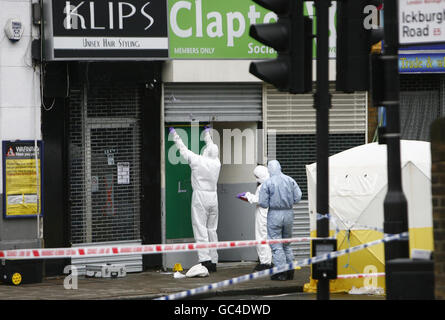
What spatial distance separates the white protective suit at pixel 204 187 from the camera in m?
15.4

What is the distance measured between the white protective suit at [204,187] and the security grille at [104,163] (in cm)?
113

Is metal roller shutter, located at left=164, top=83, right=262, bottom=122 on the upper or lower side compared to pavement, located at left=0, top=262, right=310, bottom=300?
upper

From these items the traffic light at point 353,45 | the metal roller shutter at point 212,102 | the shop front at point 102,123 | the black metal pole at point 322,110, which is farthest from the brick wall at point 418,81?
the black metal pole at point 322,110

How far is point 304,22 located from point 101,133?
793 cm

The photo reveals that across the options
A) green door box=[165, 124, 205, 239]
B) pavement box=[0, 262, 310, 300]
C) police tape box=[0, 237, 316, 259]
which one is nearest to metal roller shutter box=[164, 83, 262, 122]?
green door box=[165, 124, 205, 239]

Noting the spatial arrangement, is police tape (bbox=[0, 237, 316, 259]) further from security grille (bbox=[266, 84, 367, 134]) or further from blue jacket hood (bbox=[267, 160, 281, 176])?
security grille (bbox=[266, 84, 367, 134])

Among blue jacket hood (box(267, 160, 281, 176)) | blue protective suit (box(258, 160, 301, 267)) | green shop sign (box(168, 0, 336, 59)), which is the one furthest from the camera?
green shop sign (box(168, 0, 336, 59))

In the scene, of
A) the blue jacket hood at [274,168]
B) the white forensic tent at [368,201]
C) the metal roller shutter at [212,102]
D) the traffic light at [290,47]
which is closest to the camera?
the traffic light at [290,47]

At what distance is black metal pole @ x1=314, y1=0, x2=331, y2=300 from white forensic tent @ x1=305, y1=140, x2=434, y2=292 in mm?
4356

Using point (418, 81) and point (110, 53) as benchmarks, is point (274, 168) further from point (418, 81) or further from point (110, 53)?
point (418, 81)

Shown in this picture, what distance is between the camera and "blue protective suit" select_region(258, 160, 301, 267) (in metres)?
14.3

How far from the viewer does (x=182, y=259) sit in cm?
1616

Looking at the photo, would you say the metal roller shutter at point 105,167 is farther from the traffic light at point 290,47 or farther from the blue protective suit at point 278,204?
the traffic light at point 290,47
